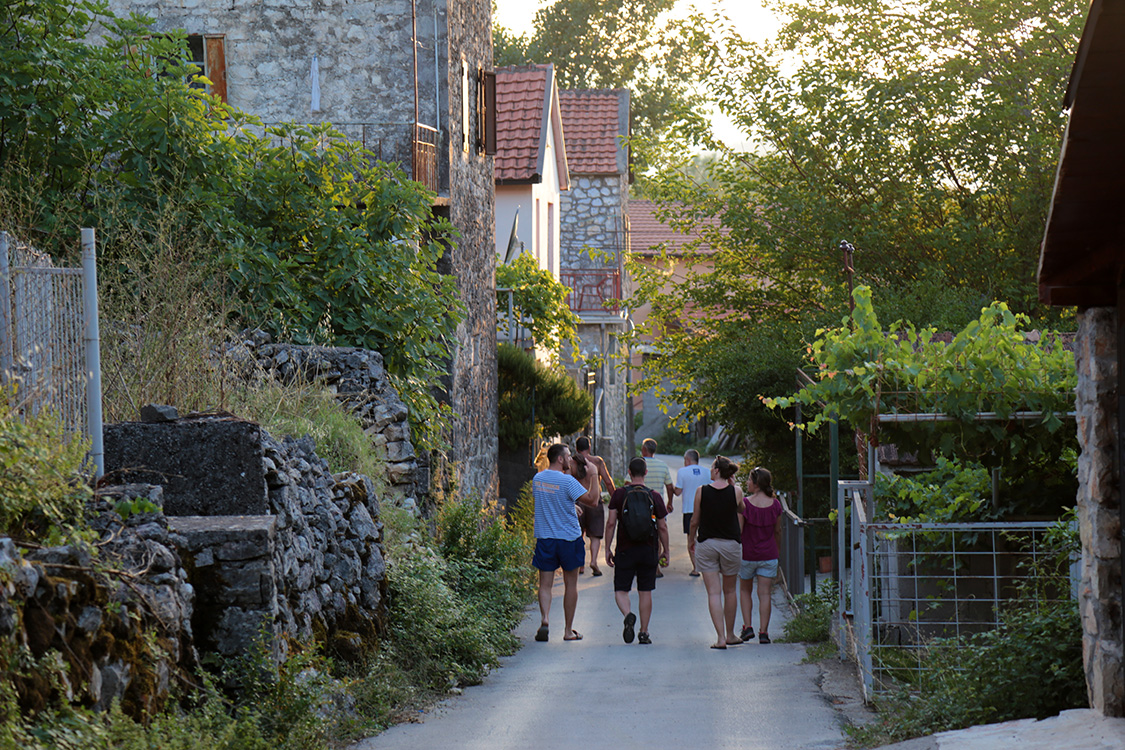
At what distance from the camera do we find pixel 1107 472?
5.09 m

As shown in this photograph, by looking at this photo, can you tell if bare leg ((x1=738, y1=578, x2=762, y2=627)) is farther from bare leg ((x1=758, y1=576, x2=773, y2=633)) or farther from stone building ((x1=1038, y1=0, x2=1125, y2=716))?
stone building ((x1=1038, y1=0, x2=1125, y2=716))

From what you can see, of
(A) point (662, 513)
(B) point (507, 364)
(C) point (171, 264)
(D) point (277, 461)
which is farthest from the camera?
(B) point (507, 364)

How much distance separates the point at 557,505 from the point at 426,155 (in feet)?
15.2

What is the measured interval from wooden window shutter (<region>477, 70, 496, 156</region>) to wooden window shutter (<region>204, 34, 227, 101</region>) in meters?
3.38

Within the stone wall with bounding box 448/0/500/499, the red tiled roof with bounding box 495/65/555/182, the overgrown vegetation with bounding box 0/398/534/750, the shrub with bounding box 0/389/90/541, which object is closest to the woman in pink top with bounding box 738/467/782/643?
the overgrown vegetation with bounding box 0/398/534/750

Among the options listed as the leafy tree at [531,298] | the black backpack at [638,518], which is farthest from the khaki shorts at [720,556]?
the leafy tree at [531,298]

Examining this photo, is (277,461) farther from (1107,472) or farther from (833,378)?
(1107,472)

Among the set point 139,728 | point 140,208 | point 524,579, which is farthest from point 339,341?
point 139,728

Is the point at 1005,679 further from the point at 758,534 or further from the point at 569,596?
the point at 569,596

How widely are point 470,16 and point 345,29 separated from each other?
2.21 m

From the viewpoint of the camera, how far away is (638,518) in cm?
1025

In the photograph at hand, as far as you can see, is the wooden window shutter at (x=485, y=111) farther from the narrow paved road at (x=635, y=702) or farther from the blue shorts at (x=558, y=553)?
the narrow paved road at (x=635, y=702)

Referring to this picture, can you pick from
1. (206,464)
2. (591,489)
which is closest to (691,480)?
(591,489)

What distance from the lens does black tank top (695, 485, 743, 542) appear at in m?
10.2
